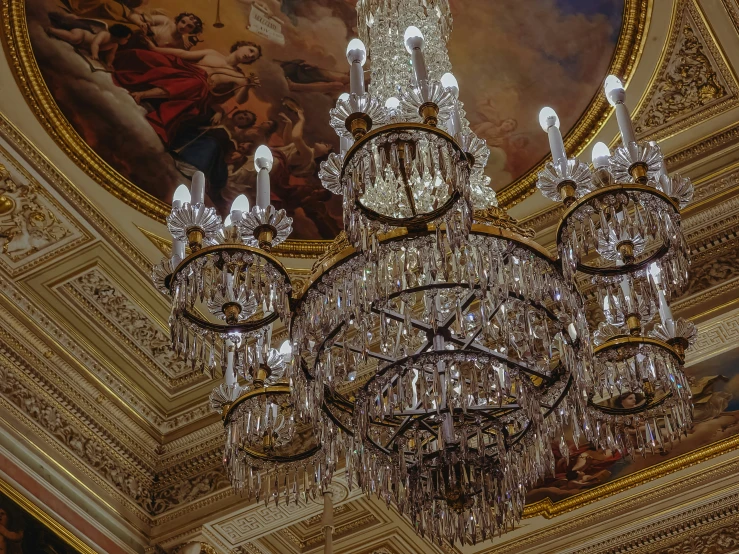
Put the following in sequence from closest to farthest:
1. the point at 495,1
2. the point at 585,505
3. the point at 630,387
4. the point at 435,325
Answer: the point at 435,325, the point at 630,387, the point at 495,1, the point at 585,505

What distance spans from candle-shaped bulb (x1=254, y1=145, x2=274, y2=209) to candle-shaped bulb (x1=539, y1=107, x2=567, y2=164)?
121cm

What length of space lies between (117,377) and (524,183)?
10.2ft

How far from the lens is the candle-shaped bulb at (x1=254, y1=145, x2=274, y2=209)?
181 inches

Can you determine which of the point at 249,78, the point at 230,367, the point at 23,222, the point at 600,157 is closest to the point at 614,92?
the point at 600,157

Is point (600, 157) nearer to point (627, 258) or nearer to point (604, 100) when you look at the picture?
point (627, 258)

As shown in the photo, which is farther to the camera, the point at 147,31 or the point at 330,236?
the point at 330,236

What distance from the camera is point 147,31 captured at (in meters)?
6.54

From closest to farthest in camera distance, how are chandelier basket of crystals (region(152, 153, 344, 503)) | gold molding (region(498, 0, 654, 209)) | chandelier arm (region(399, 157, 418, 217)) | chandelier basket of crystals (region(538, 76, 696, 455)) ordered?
chandelier arm (region(399, 157, 418, 217)) → chandelier basket of crystals (region(538, 76, 696, 455)) → chandelier basket of crystals (region(152, 153, 344, 503)) → gold molding (region(498, 0, 654, 209))

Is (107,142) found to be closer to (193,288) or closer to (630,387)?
(193,288)

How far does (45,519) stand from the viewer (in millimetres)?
6789

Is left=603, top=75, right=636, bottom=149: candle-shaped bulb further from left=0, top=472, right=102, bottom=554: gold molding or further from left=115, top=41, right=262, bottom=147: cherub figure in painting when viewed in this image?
left=0, top=472, right=102, bottom=554: gold molding

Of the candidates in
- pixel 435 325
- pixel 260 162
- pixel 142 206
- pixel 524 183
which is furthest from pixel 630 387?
pixel 142 206

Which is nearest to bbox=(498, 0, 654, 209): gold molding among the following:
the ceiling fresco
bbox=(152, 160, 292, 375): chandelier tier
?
the ceiling fresco

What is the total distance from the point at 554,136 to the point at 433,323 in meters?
0.97
